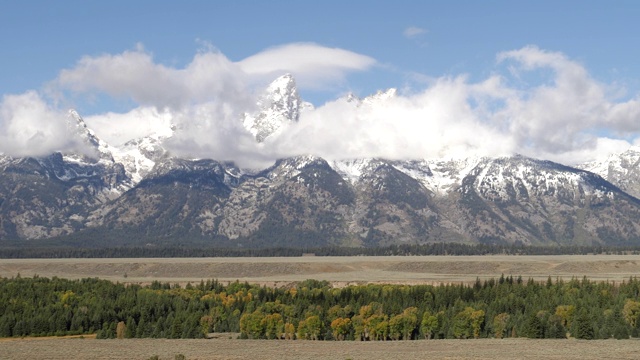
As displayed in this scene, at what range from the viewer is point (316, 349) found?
145m

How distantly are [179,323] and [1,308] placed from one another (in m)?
43.4

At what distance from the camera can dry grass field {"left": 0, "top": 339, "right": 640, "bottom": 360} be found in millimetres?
131750

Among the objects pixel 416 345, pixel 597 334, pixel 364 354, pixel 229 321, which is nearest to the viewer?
pixel 364 354

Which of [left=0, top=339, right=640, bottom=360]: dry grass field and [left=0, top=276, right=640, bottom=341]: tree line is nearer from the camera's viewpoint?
[left=0, top=339, right=640, bottom=360]: dry grass field

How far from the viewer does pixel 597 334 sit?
164 m

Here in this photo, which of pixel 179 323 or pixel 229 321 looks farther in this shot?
pixel 229 321

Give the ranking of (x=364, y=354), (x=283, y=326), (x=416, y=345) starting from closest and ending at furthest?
(x=364, y=354) → (x=416, y=345) → (x=283, y=326)

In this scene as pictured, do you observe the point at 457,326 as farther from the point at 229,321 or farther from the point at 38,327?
the point at 38,327

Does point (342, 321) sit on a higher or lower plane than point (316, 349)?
higher

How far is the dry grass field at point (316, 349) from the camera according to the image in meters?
132

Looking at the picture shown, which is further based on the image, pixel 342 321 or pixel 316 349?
pixel 342 321

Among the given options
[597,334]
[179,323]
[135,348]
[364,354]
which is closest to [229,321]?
[179,323]

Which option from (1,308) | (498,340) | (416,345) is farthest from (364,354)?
(1,308)

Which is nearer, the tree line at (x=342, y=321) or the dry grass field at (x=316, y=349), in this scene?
the dry grass field at (x=316, y=349)
